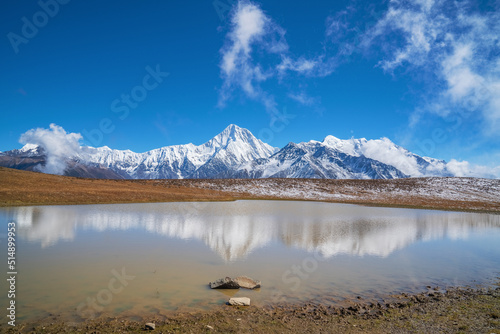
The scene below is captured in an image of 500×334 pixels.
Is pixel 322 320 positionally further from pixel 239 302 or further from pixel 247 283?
pixel 247 283

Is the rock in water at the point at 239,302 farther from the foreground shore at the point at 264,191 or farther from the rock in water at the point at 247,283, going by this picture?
the foreground shore at the point at 264,191

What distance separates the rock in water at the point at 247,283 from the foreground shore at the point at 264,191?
45.1 m

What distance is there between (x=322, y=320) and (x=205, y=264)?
8231 millimetres

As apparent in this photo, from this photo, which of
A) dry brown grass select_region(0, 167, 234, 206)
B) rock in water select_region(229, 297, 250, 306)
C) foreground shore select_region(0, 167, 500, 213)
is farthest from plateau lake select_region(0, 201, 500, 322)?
foreground shore select_region(0, 167, 500, 213)

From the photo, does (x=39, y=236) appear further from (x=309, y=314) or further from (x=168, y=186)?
(x=168, y=186)

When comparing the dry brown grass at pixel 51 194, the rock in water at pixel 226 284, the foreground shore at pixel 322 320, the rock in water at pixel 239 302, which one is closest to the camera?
the foreground shore at pixel 322 320

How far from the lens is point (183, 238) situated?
23.3 m

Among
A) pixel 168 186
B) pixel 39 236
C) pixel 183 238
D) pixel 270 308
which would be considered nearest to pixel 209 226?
pixel 183 238

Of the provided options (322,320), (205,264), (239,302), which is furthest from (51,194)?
(322,320)

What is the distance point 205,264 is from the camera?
16.3 meters

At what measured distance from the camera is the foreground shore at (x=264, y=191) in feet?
176

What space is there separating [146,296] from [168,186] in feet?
253

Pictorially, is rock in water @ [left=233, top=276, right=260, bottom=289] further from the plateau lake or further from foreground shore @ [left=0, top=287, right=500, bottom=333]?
foreground shore @ [left=0, top=287, right=500, bottom=333]

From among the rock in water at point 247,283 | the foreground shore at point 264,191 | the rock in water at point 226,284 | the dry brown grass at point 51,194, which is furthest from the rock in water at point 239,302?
the foreground shore at point 264,191
